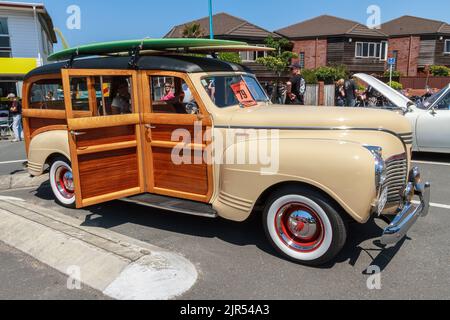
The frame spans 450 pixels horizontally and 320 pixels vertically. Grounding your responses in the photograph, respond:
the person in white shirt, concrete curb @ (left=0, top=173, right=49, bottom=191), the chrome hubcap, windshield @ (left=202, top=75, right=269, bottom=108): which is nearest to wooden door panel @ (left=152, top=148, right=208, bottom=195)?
the person in white shirt

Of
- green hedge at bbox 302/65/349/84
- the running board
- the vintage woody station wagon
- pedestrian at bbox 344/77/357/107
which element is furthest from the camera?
green hedge at bbox 302/65/349/84

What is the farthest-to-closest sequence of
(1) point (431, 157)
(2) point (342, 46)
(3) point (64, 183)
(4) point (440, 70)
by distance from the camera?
(4) point (440, 70) < (2) point (342, 46) < (1) point (431, 157) < (3) point (64, 183)

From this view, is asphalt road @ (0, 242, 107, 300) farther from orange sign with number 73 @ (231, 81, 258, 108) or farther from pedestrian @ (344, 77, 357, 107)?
pedestrian @ (344, 77, 357, 107)

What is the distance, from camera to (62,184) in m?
5.54

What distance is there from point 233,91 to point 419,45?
43.9 meters

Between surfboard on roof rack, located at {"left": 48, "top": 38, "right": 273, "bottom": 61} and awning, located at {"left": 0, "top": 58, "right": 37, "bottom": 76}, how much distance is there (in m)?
17.4

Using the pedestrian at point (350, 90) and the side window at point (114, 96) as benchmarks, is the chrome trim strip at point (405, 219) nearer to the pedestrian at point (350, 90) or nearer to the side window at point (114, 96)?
the side window at point (114, 96)

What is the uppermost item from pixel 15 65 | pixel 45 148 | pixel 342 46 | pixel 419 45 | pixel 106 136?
pixel 419 45

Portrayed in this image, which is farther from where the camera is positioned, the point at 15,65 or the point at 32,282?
the point at 15,65

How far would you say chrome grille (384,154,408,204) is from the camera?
11.5ft

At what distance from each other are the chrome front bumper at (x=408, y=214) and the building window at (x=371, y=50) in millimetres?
38133

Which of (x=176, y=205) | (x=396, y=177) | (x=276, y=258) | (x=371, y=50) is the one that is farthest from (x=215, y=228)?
(x=371, y=50)

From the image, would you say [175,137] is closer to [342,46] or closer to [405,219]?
[405,219]

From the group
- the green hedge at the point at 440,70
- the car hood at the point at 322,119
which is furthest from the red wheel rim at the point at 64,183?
the green hedge at the point at 440,70
